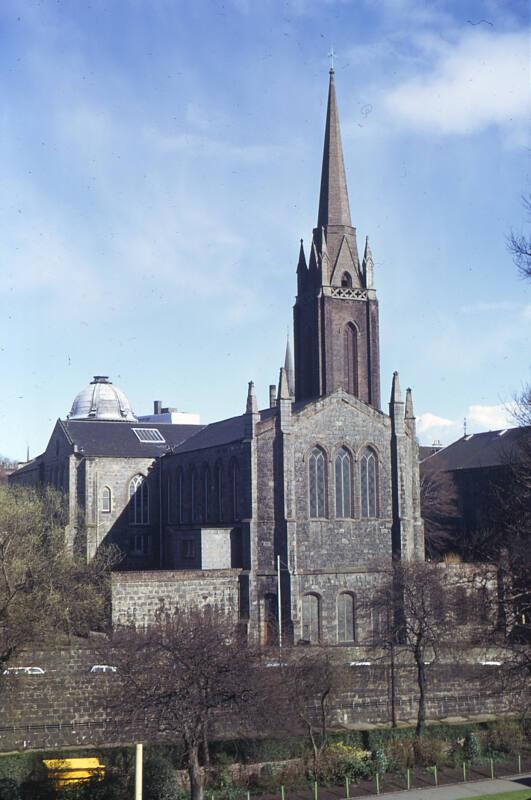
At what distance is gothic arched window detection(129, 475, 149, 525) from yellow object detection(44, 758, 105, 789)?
35.1 m

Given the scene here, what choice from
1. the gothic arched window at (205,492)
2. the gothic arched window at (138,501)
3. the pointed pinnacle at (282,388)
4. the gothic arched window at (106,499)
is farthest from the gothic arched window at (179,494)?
the pointed pinnacle at (282,388)

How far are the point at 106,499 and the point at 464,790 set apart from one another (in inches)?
1527

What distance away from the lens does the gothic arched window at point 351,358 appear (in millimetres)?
59812

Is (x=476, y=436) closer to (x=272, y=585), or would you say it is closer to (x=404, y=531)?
(x=404, y=531)

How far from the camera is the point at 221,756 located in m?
32.9

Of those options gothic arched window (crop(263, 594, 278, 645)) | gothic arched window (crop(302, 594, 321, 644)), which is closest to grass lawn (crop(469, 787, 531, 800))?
gothic arched window (crop(302, 594, 321, 644))

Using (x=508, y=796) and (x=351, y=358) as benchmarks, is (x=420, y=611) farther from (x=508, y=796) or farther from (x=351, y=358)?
(x=351, y=358)

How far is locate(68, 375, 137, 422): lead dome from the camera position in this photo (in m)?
92.4

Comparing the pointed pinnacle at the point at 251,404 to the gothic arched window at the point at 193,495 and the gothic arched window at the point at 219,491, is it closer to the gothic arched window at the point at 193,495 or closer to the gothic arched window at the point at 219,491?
the gothic arched window at the point at 219,491

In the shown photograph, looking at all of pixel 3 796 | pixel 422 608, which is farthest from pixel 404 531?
pixel 3 796

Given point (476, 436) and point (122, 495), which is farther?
point (476, 436)

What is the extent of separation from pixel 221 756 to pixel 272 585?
19.1 metres

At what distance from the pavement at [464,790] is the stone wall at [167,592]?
1803 cm

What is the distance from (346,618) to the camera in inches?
2068
